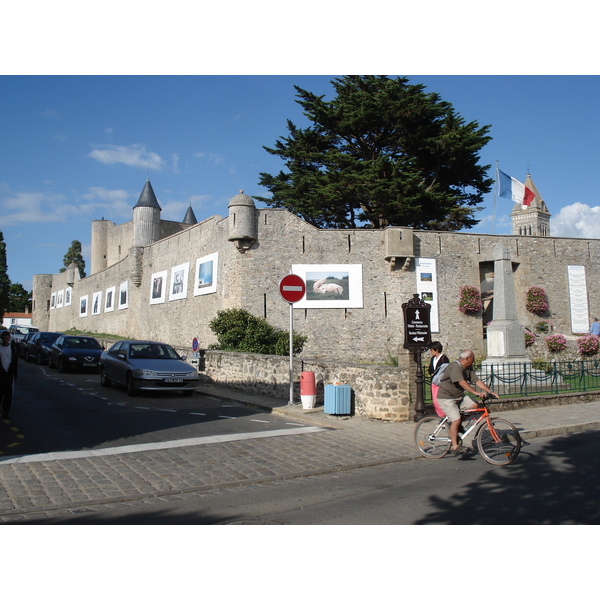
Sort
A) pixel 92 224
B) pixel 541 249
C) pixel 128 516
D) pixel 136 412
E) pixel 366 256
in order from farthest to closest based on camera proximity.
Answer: pixel 92 224
pixel 541 249
pixel 366 256
pixel 136 412
pixel 128 516

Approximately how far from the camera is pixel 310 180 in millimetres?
32719

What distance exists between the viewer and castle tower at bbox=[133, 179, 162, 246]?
171 feet

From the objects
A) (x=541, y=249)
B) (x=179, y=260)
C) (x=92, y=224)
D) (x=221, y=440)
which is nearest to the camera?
(x=221, y=440)

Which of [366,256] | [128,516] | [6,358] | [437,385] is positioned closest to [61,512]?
[128,516]

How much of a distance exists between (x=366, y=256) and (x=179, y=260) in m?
12.1

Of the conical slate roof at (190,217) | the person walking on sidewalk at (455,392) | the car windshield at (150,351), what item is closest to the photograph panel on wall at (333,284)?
the car windshield at (150,351)

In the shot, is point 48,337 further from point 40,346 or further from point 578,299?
point 578,299

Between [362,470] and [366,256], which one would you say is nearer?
[362,470]

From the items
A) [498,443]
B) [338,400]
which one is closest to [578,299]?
[338,400]

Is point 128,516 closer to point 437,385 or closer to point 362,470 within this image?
point 362,470

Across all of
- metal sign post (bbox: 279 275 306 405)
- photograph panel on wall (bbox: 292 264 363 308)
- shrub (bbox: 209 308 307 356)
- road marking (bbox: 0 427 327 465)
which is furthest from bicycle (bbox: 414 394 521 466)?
photograph panel on wall (bbox: 292 264 363 308)

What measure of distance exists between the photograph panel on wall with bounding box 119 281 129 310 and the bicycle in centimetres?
3480

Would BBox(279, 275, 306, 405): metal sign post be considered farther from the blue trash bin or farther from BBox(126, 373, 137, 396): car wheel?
BBox(126, 373, 137, 396): car wheel

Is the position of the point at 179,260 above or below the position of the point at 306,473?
above
